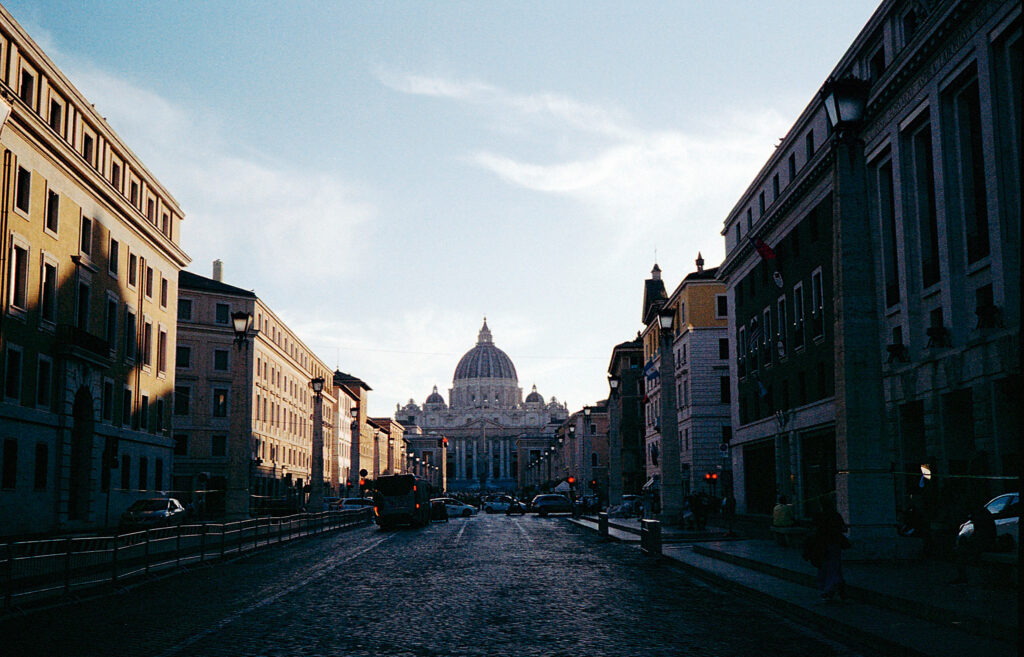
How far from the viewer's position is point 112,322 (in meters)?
45.1

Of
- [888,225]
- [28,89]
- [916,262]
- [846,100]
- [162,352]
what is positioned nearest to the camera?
[846,100]

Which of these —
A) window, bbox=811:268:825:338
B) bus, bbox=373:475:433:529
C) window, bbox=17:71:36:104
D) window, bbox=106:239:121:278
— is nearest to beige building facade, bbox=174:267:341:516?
bus, bbox=373:475:433:529

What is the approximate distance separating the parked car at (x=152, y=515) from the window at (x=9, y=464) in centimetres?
426

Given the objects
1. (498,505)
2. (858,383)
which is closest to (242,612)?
(858,383)

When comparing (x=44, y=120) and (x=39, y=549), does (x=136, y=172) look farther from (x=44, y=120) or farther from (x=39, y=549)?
(x=39, y=549)

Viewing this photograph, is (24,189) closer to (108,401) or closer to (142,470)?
(108,401)

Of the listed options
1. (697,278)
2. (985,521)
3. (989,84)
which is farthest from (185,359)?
(985,521)

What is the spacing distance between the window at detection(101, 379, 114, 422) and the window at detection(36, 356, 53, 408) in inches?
215

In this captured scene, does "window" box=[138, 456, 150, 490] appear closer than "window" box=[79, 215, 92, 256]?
No

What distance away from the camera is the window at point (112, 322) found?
146ft

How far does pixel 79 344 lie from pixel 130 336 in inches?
324

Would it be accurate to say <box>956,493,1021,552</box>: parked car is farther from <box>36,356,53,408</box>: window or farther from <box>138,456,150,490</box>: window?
<box>138,456,150,490</box>: window

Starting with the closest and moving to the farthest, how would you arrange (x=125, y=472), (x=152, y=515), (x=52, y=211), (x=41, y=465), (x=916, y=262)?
(x=916, y=262)
(x=41, y=465)
(x=52, y=211)
(x=152, y=515)
(x=125, y=472)

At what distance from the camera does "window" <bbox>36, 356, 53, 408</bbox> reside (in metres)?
37.4
